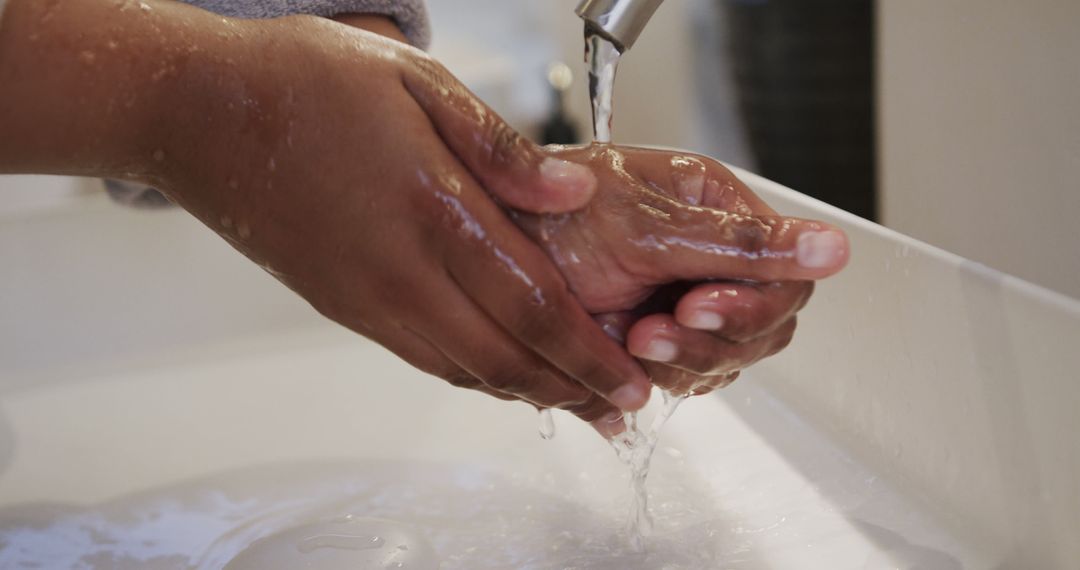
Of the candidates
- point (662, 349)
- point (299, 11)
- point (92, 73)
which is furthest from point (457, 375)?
point (299, 11)

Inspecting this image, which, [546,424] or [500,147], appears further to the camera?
[546,424]

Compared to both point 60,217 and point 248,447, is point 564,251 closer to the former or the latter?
point 248,447

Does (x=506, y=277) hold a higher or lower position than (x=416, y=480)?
higher

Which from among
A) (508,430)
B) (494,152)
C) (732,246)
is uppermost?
(494,152)

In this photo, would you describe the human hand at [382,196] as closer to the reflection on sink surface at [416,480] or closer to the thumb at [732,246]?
the thumb at [732,246]

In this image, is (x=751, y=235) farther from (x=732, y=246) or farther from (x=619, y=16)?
(x=619, y=16)

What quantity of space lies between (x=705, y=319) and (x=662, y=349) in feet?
0.09

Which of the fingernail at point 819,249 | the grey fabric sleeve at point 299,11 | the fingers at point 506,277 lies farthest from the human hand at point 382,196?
the grey fabric sleeve at point 299,11

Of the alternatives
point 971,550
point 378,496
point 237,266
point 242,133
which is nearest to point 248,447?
point 378,496

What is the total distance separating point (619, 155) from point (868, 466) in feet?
0.89

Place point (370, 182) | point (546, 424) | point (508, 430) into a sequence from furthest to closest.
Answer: point (508, 430)
point (546, 424)
point (370, 182)

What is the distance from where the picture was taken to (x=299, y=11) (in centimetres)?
79

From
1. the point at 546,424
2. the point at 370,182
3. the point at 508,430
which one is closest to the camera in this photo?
the point at 370,182

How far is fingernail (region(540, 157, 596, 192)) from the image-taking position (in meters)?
0.47
